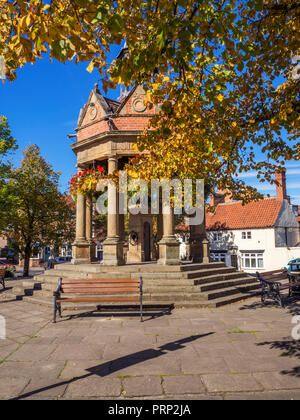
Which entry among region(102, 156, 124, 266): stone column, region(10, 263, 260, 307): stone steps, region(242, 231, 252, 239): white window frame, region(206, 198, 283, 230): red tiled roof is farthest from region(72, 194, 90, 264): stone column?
region(242, 231, 252, 239): white window frame

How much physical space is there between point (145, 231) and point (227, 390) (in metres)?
12.2

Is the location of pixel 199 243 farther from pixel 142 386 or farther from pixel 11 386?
pixel 11 386

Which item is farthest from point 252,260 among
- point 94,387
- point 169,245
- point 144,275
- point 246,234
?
point 94,387

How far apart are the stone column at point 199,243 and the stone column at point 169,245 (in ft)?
10.2

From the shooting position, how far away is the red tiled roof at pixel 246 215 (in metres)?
28.2

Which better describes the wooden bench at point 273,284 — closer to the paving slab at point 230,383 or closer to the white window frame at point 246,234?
the paving slab at point 230,383

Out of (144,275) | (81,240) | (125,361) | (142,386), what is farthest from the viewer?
(81,240)

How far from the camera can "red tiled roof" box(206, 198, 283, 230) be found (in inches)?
1111

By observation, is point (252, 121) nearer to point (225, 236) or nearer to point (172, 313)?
point (172, 313)

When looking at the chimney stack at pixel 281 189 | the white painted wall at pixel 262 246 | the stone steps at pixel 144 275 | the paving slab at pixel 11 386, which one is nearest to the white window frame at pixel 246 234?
the white painted wall at pixel 262 246

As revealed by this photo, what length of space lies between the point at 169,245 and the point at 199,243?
3.47 m

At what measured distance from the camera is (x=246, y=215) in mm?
30500

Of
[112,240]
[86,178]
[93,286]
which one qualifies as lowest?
[93,286]

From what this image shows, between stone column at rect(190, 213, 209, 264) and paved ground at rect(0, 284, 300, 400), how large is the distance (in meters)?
6.24
